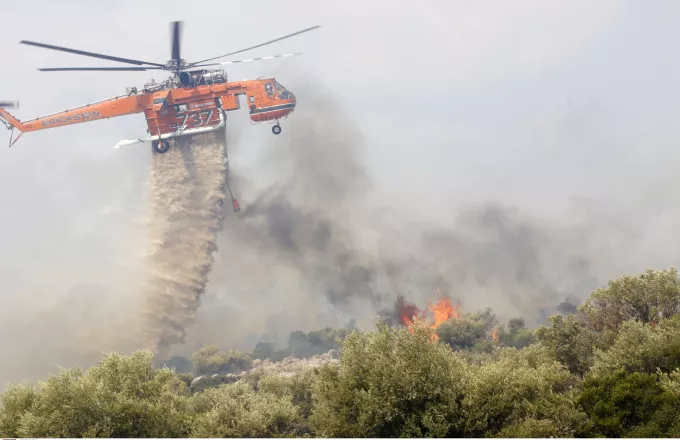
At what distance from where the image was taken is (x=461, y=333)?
406 feet

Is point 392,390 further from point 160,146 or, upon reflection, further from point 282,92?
point 282,92

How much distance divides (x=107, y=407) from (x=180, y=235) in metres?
43.5

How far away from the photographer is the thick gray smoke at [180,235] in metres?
73.8

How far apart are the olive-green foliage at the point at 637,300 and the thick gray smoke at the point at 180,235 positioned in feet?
148

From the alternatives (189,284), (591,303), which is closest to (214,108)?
(189,284)

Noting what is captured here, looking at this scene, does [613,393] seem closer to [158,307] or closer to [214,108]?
[214,108]

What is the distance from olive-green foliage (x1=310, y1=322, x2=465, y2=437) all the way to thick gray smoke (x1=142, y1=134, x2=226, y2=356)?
43527mm

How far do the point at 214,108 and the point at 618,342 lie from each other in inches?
1890

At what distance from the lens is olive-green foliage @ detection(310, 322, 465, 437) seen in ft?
110

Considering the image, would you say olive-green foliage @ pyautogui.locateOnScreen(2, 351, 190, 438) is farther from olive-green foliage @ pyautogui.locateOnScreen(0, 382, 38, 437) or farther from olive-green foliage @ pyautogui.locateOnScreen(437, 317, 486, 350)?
olive-green foliage @ pyautogui.locateOnScreen(437, 317, 486, 350)

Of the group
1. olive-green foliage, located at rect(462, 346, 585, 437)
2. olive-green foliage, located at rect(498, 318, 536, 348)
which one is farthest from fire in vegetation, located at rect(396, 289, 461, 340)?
olive-green foliage, located at rect(462, 346, 585, 437)

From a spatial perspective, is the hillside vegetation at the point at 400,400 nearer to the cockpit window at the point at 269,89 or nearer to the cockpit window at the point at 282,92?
the cockpit window at the point at 269,89

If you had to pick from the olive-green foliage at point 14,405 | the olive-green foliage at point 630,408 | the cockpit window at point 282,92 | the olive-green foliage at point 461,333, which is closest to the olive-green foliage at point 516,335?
the olive-green foliage at point 461,333

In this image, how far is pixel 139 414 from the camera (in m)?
36.5
